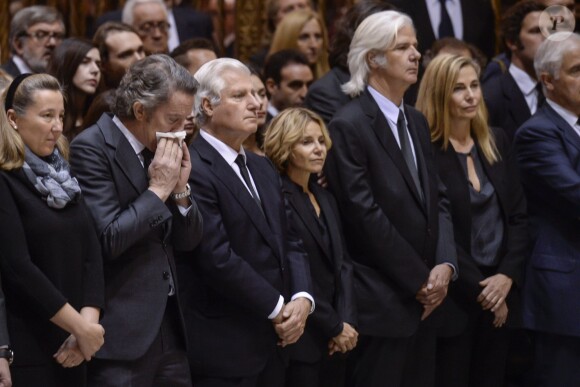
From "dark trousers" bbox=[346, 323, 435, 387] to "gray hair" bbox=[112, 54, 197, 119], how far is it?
4.95ft

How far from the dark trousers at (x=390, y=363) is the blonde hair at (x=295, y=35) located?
195 cm

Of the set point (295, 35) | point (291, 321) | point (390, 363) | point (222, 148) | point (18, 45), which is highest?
point (222, 148)

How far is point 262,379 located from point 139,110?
1.12 meters

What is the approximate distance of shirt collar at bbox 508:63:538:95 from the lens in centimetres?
598

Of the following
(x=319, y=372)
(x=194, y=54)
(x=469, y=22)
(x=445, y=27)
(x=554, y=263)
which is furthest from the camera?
(x=469, y=22)

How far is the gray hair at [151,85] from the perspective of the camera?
3818 millimetres

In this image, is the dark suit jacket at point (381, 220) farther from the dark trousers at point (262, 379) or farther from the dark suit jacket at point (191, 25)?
the dark suit jacket at point (191, 25)

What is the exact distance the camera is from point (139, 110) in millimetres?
3826

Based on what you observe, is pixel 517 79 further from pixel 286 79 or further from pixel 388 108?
pixel 388 108

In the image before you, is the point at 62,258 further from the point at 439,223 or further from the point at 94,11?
the point at 94,11

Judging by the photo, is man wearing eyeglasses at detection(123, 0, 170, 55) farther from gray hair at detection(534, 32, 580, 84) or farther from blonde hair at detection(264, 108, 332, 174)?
gray hair at detection(534, 32, 580, 84)

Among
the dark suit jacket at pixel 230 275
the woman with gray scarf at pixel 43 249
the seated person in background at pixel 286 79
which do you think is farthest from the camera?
the seated person in background at pixel 286 79

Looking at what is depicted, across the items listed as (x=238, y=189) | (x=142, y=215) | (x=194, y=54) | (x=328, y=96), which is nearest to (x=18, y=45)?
(x=194, y=54)

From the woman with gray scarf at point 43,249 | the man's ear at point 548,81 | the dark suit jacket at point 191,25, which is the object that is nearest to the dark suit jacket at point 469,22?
the dark suit jacket at point 191,25
